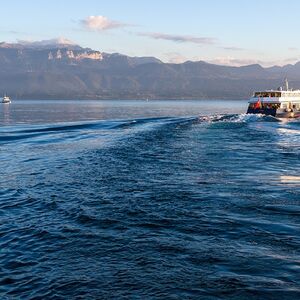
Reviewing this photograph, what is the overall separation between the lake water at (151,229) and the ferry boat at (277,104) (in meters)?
64.6

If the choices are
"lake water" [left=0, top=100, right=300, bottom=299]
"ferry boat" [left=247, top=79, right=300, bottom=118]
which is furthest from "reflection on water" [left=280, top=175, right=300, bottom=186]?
"ferry boat" [left=247, top=79, right=300, bottom=118]

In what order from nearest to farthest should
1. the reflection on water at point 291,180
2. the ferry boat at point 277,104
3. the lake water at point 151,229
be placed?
the lake water at point 151,229 → the reflection on water at point 291,180 → the ferry boat at point 277,104

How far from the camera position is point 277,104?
104 metres

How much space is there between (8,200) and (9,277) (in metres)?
11.4

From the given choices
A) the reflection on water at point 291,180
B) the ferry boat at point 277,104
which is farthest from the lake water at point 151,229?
the ferry boat at point 277,104

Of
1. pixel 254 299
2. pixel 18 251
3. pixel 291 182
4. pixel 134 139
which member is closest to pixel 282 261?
pixel 254 299

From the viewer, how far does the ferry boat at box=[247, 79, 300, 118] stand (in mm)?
100875

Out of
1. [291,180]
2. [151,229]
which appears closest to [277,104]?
[291,180]

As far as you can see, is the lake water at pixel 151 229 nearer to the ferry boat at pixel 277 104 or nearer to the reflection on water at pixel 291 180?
the reflection on water at pixel 291 180

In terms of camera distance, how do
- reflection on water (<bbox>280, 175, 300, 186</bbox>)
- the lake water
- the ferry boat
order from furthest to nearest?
the ferry boat < reflection on water (<bbox>280, 175, 300, 186</bbox>) < the lake water

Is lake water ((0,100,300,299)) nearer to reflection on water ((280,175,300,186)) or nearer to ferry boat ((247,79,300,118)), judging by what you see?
reflection on water ((280,175,300,186))

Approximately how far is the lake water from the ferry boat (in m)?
64.6

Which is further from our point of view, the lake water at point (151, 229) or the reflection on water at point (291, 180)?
the reflection on water at point (291, 180)

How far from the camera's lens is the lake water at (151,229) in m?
14.4
